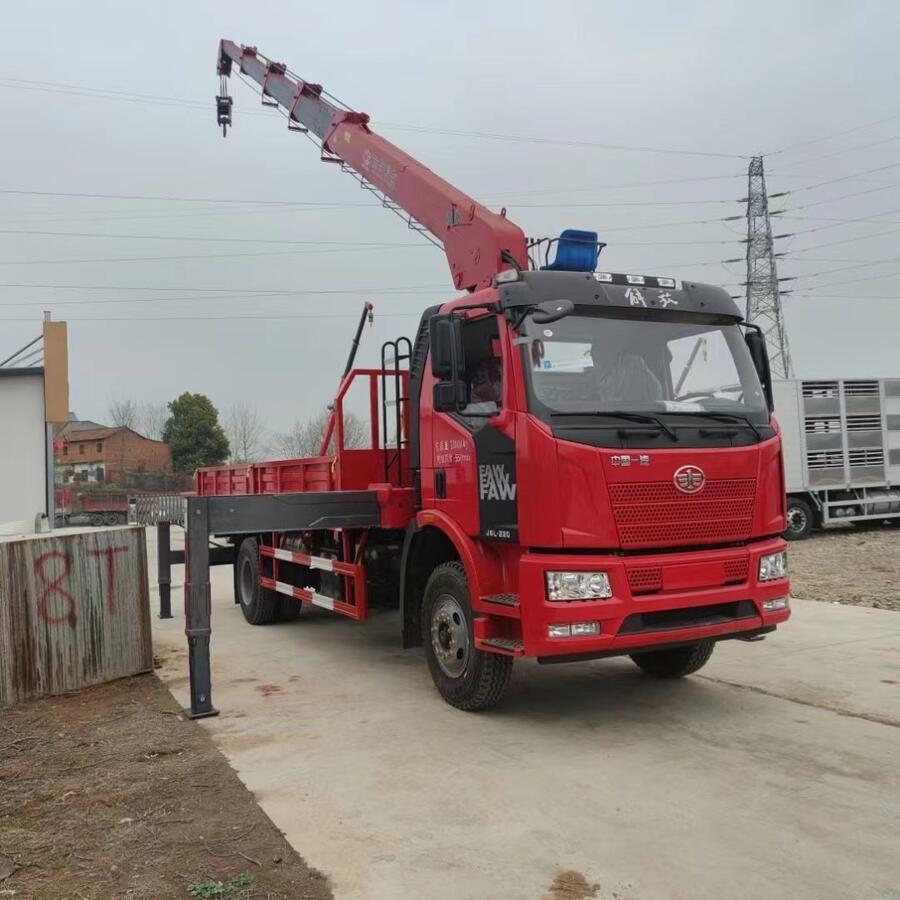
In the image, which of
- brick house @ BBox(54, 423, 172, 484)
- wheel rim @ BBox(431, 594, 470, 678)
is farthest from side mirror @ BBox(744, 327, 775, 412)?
brick house @ BBox(54, 423, 172, 484)

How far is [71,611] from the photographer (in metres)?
6.38

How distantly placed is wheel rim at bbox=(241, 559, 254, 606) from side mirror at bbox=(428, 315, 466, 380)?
5.45 m

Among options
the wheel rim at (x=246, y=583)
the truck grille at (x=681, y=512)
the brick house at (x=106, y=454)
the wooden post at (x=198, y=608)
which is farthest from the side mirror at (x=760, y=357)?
the brick house at (x=106, y=454)

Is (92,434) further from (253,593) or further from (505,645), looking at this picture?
(505,645)

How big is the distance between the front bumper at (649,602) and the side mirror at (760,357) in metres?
1.23

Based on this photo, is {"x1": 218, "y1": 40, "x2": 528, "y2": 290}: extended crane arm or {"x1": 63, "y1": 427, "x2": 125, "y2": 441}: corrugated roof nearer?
{"x1": 218, "y1": 40, "x2": 528, "y2": 290}: extended crane arm

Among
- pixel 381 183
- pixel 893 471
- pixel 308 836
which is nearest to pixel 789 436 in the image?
pixel 893 471

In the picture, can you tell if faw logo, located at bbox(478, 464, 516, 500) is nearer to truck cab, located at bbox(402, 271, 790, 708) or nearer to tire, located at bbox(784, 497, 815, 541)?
truck cab, located at bbox(402, 271, 790, 708)

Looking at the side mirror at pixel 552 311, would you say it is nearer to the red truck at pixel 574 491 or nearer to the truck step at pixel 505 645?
the red truck at pixel 574 491

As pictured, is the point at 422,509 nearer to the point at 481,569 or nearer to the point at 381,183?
the point at 481,569

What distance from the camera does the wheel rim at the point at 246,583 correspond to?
988 cm

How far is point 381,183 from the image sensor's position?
9586 mm

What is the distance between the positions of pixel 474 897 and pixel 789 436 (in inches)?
593

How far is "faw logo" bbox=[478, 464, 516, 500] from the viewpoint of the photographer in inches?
199
